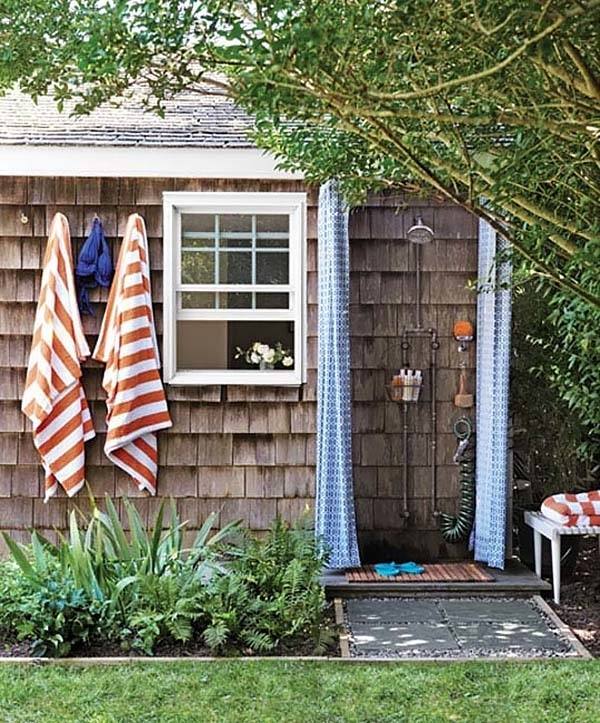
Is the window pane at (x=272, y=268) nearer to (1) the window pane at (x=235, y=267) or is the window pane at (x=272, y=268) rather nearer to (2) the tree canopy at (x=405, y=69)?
(1) the window pane at (x=235, y=267)

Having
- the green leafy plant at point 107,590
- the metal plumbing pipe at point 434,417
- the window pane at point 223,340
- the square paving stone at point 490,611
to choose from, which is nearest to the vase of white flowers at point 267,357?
the window pane at point 223,340

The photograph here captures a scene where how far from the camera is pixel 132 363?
5152 mm

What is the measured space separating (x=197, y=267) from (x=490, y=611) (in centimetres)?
272

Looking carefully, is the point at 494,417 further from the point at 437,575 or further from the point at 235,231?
the point at 235,231

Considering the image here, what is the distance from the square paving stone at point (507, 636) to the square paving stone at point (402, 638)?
3.2 inches

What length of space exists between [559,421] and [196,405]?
2594 mm

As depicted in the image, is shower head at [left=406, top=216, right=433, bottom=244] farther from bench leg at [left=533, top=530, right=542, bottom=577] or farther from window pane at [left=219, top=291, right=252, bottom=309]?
bench leg at [left=533, top=530, right=542, bottom=577]

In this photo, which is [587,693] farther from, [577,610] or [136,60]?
[136,60]

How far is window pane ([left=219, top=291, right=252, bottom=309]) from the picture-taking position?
5.43 m

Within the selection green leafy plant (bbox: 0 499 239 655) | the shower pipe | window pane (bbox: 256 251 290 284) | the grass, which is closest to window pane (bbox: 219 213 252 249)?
window pane (bbox: 256 251 290 284)

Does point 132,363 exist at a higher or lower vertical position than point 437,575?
higher

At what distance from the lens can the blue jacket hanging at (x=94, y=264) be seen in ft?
17.1

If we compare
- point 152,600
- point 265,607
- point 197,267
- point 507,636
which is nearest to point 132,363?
point 197,267

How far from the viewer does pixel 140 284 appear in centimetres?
518
